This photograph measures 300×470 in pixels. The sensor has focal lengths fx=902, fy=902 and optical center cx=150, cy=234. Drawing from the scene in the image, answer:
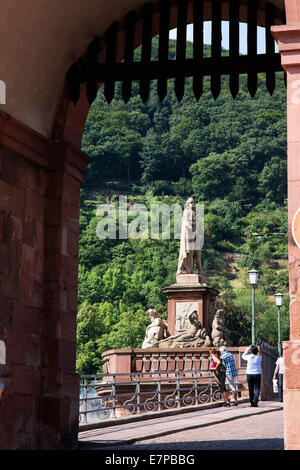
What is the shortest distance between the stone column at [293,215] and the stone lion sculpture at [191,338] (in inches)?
681

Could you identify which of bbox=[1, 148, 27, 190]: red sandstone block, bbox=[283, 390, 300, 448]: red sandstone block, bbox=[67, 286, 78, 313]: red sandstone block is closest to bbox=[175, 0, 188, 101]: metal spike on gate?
bbox=[1, 148, 27, 190]: red sandstone block

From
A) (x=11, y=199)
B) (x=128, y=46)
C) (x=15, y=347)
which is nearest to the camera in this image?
(x=15, y=347)

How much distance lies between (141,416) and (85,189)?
103 m

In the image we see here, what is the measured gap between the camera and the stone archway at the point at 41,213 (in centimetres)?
806

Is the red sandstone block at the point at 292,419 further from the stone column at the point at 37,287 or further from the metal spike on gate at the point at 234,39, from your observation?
the metal spike on gate at the point at 234,39

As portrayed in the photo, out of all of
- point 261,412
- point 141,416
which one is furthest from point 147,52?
point 261,412

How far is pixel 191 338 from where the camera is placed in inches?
913

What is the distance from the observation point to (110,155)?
117688mm

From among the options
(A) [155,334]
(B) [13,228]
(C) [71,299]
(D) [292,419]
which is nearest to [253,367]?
(A) [155,334]

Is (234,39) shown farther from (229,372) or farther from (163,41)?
(229,372)

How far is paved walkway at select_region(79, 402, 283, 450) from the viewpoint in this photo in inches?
371

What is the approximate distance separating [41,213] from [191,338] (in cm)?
1481

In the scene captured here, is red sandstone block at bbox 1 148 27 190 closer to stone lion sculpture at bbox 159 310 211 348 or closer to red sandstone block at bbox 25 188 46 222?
red sandstone block at bbox 25 188 46 222
